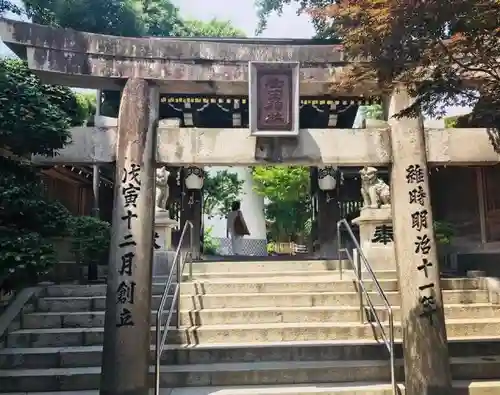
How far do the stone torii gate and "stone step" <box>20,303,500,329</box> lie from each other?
5.16 feet

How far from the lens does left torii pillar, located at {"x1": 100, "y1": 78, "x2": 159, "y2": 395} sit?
5.20 meters


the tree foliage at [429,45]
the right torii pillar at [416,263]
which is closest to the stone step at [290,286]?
the right torii pillar at [416,263]

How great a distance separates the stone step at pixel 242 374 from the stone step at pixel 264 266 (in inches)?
120

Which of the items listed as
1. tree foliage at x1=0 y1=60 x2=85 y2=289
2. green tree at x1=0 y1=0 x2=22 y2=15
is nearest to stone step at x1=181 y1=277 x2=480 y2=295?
tree foliage at x1=0 y1=60 x2=85 y2=289

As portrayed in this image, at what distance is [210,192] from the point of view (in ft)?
67.5

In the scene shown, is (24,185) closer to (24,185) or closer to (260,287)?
(24,185)

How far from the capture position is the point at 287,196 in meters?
20.6

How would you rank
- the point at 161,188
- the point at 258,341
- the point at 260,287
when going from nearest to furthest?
1. the point at 258,341
2. the point at 260,287
3. the point at 161,188

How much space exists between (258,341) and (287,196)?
14314 millimetres

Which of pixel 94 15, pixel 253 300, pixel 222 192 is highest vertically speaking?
pixel 94 15

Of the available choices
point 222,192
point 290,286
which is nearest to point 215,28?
point 222,192

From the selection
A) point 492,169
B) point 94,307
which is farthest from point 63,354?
point 492,169

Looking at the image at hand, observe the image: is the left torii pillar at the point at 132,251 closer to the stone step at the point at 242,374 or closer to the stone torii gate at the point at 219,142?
the stone torii gate at the point at 219,142

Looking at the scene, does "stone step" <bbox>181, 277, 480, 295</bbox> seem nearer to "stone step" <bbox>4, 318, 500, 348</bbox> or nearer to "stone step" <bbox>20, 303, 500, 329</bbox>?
"stone step" <bbox>20, 303, 500, 329</bbox>
